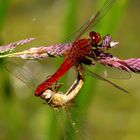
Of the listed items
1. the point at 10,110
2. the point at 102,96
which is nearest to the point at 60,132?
the point at 10,110

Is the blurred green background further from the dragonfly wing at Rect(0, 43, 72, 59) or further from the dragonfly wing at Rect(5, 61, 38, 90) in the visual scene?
the dragonfly wing at Rect(0, 43, 72, 59)

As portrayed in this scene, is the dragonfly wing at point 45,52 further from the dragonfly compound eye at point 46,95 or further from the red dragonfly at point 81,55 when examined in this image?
the dragonfly compound eye at point 46,95

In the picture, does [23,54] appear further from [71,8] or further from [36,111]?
[36,111]

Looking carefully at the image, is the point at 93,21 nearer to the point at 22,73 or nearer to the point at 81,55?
the point at 81,55

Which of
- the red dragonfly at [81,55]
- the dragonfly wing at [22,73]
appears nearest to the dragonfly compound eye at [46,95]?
the red dragonfly at [81,55]

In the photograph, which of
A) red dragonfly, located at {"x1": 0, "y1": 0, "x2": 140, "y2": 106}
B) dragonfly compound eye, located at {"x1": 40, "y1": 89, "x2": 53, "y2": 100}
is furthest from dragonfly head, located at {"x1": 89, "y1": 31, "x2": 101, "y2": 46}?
dragonfly compound eye, located at {"x1": 40, "y1": 89, "x2": 53, "y2": 100}

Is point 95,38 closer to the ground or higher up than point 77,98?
higher up

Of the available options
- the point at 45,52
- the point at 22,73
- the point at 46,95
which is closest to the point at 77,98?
the point at 22,73
